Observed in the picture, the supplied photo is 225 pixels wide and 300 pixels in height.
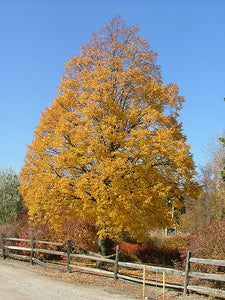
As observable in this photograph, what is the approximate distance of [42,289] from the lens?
977cm

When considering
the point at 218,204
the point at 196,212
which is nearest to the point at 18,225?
the point at 196,212

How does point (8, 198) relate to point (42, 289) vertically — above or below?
above

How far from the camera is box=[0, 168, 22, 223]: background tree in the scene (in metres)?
29.8

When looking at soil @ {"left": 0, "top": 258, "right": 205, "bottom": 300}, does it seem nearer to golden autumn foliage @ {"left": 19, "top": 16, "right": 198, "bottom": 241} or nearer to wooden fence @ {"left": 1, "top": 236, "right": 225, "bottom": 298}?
wooden fence @ {"left": 1, "top": 236, "right": 225, "bottom": 298}

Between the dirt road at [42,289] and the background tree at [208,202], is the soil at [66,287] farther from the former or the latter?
the background tree at [208,202]

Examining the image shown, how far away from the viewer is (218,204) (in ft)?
93.8

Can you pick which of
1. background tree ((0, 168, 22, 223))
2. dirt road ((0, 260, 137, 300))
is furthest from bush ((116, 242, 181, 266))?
background tree ((0, 168, 22, 223))

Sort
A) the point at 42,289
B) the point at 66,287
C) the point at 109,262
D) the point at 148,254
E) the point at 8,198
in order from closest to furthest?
1. the point at 42,289
2. the point at 66,287
3. the point at 109,262
4. the point at 148,254
5. the point at 8,198

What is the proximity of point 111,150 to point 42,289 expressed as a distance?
23.6 feet

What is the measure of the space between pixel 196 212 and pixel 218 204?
240 cm

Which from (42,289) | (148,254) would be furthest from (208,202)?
(42,289)

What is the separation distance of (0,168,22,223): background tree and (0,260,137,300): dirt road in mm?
18140

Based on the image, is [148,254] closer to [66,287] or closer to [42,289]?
[66,287]

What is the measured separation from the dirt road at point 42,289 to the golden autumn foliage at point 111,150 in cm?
265
